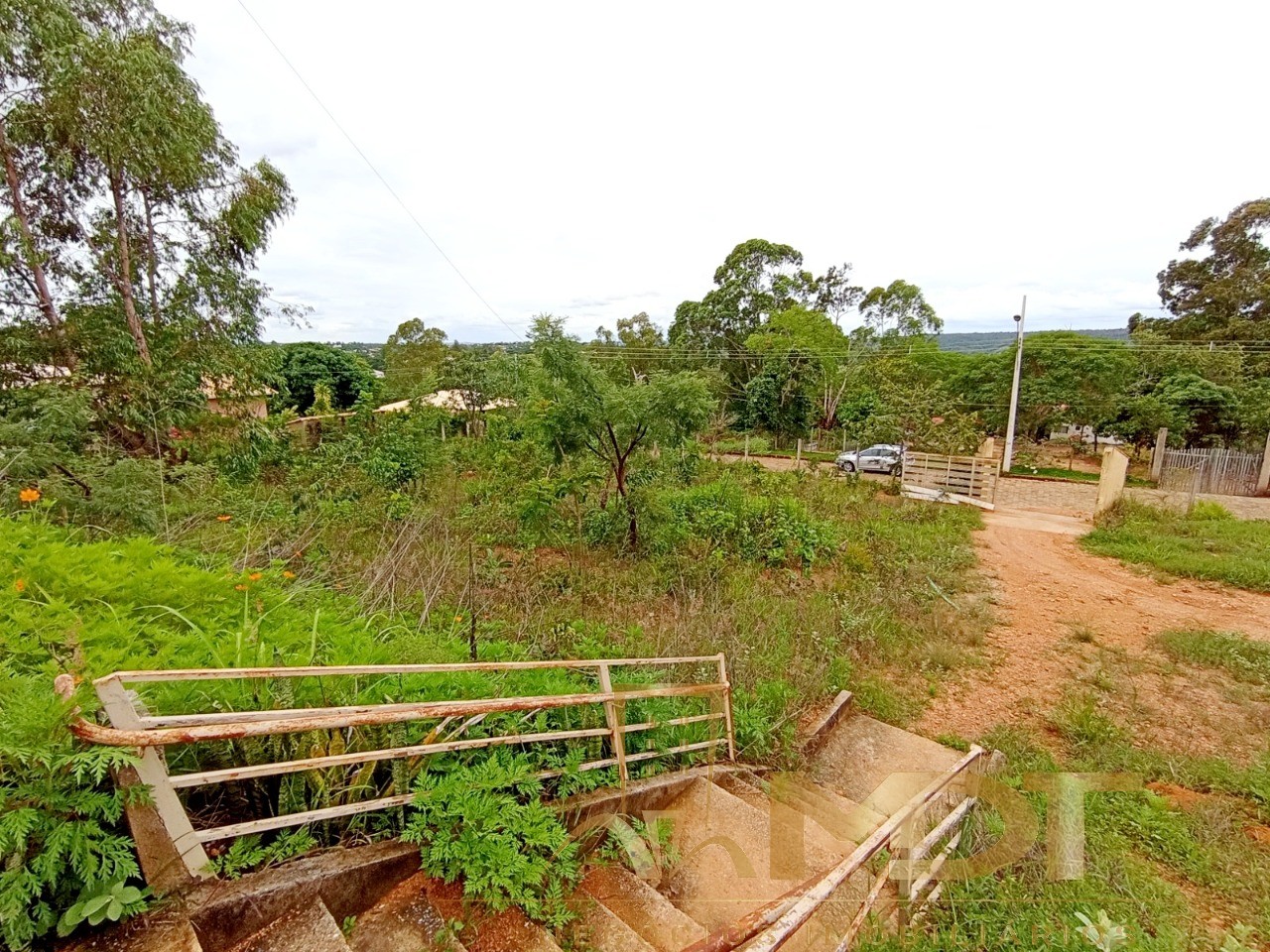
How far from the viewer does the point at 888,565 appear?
6.53 meters

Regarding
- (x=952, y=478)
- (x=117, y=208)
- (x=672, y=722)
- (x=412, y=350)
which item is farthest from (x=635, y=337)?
(x=672, y=722)

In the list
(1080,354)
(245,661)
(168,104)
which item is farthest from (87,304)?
(1080,354)

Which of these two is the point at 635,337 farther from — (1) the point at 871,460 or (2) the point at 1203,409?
(2) the point at 1203,409

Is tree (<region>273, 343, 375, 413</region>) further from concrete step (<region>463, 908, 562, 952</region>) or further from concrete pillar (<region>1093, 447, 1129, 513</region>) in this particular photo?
concrete pillar (<region>1093, 447, 1129, 513</region>)

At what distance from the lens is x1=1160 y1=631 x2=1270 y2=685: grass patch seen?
4250 millimetres

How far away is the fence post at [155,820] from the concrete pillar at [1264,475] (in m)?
17.5

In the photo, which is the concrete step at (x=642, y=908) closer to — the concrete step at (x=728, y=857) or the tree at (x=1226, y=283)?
the concrete step at (x=728, y=857)

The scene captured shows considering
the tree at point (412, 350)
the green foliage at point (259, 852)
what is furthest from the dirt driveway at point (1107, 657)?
the tree at point (412, 350)

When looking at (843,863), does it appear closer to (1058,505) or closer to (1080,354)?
(1058,505)

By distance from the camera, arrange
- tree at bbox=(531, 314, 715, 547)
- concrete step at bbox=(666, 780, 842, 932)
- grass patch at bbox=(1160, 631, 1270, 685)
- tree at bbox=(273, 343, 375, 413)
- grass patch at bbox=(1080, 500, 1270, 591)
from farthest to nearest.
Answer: tree at bbox=(273, 343, 375, 413) < grass patch at bbox=(1080, 500, 1270, 591) < tree at bbox=(531, 314, 715, 547) < grass patch at bbox=(1160, 631, 1270, 685) < concrete step at bbox=(666, 780, 842, 932)

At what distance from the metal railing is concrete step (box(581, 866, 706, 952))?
321 mm

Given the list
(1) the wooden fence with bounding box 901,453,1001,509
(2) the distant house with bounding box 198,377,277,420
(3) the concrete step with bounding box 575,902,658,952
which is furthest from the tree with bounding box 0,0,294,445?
(1) the wooden fence with bounding box 901,453,1001,509

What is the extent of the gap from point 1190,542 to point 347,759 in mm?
10593

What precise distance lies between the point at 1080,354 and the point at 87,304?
2070 centimetres
